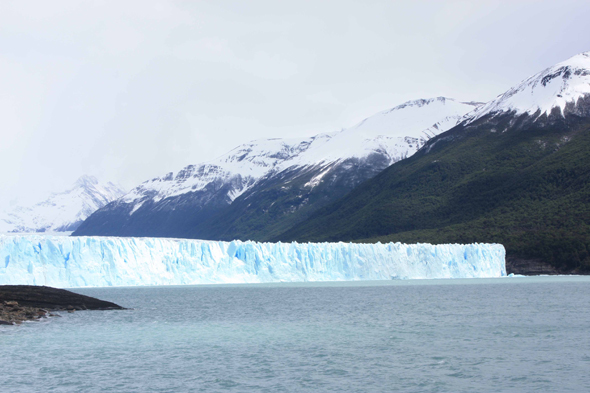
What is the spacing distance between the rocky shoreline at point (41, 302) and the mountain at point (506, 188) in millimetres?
48016

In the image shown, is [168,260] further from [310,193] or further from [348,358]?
[310,193]

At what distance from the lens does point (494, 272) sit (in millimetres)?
65125

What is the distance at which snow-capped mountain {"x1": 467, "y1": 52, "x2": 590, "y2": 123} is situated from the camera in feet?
365

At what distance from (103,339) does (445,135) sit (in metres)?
107

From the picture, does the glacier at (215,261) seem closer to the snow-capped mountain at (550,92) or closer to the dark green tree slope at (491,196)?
the dark green tree slope at (491,196)

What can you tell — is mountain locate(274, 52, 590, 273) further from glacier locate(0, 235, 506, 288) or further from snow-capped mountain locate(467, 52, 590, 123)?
glacier locate(0, 235, 506, 288)

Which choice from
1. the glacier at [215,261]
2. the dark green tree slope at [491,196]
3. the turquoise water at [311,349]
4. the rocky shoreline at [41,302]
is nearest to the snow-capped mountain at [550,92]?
the dark green tree slope at [491,196]

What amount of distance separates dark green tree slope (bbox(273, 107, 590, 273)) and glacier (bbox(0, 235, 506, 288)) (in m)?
9.75

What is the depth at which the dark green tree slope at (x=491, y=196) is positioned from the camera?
235ft

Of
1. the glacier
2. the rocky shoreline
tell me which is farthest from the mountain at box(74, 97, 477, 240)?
the rocky shoreline

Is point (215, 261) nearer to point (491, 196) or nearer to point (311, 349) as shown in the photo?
point (311, 349)

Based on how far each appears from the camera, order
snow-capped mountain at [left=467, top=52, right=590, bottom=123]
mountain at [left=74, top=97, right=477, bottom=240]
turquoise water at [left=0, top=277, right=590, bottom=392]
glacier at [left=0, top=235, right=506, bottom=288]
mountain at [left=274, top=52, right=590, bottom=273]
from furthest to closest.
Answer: mountain at [left=74, top=97, right=477, bottom=240] → snow-capped mountain at [left=467, top=52, right=590, bottom=123] → mountain at [left=274, top=52, right=590, bottom=273] → glacier at [left=0, top=235, right=506, bottom=288] → turquoise water at [left=0, top=277, right=590, bottom=392]

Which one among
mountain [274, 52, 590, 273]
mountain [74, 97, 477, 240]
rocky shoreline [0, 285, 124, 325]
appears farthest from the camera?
mountain [74, 97, 477, 240]

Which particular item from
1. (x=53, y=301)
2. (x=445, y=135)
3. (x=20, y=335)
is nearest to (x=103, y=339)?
(x=20, y=335)
